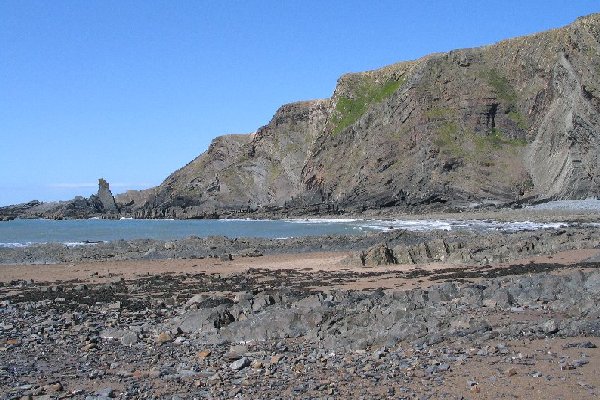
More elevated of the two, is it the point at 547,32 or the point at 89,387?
the point at 547,32

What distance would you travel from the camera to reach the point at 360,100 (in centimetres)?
10019

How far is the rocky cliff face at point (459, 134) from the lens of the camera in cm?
7269

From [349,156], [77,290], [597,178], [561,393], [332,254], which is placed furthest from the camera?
[349,156]

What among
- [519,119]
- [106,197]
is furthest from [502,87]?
[106,197]

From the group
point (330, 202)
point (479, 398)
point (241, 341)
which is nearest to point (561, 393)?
point (479, 398)

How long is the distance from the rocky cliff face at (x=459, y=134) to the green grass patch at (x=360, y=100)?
189mm

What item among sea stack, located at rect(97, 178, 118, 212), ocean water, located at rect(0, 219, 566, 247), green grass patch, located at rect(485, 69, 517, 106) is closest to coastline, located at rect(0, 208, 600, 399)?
ocean water, located at rect(0, 219, 566, 247)

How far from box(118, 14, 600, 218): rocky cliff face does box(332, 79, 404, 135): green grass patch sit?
189mm

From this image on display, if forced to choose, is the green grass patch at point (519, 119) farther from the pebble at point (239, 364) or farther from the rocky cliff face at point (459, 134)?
the pebble at point (239, 364)

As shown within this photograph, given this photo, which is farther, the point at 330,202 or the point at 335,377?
the point at 330,202

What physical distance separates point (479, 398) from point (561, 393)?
2.98ft

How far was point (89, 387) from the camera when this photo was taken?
371 inches

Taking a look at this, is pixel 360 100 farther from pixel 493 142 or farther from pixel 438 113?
pixel 493 142

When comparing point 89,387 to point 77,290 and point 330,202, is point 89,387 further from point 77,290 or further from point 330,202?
point 330,202
